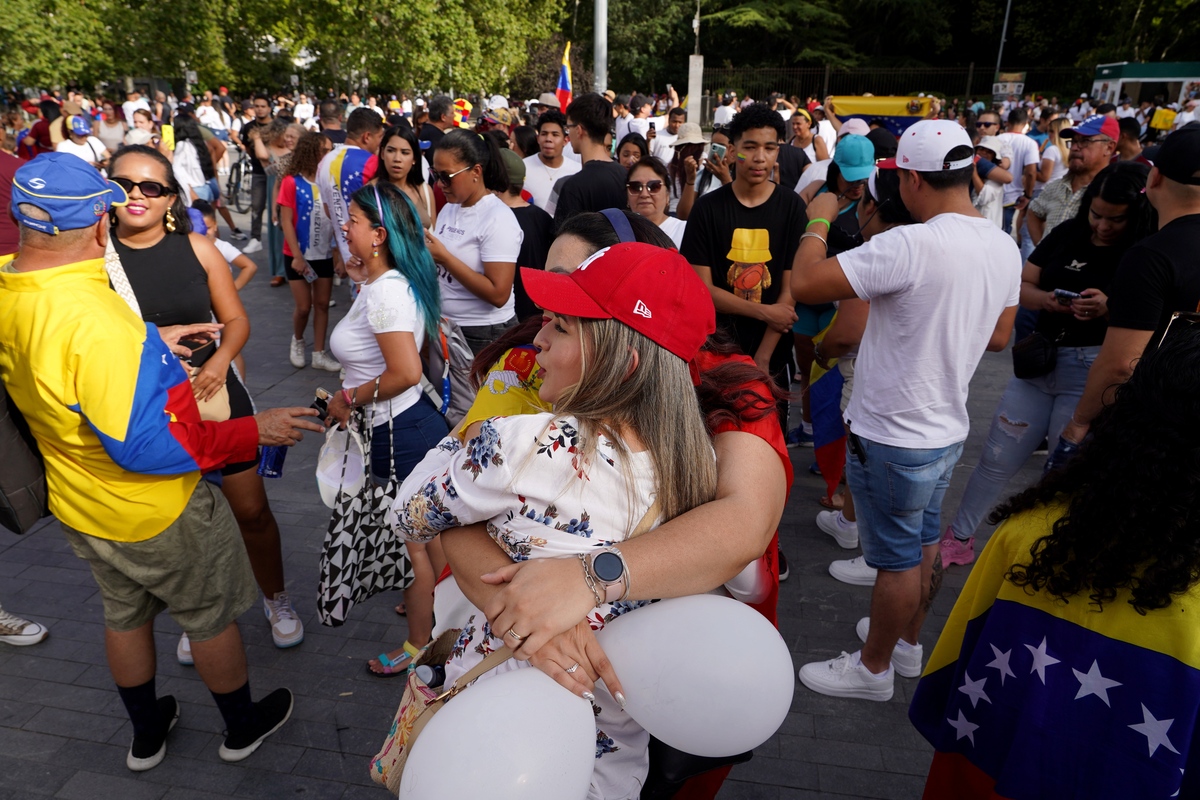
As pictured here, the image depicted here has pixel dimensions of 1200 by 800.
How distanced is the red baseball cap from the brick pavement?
1987mm

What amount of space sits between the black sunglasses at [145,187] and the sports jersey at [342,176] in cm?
278

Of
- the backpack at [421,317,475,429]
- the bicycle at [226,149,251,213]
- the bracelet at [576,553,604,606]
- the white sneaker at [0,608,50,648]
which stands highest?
the bracelet at [576,553,604,606]

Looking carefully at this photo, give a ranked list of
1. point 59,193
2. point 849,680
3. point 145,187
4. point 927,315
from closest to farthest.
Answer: point 59,193
point 927,315
point 145,187
point 849,680

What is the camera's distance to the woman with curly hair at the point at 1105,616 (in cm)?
138

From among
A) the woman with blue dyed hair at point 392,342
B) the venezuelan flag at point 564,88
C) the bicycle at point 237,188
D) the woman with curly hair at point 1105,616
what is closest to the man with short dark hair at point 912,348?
the woman with curly hair at point 1105,616

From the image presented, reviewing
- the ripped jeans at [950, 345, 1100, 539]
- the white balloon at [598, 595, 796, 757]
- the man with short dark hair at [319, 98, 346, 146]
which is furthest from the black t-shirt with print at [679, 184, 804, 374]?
the man with short dark hair at [319, 98, 346, 146]

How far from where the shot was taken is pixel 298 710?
124 inches

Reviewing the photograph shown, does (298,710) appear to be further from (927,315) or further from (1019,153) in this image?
(1019,153)

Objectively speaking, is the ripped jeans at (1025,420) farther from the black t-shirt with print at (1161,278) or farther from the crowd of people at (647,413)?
the black t-shirt with print at (1161,278)

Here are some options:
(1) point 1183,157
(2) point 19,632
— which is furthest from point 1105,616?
(2) point 19,632

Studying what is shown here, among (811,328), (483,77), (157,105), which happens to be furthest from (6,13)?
(811,328)

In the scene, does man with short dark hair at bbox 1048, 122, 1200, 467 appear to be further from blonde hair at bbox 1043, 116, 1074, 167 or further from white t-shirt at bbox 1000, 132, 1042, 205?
blonde hair at bbox 1043, 116, 1074, 167

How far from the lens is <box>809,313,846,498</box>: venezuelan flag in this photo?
4303 millimetres

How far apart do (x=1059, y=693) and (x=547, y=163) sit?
247 inches
